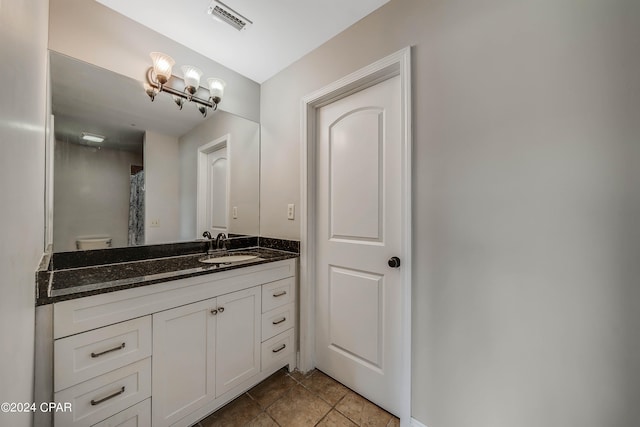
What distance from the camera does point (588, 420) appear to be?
87 centimetres

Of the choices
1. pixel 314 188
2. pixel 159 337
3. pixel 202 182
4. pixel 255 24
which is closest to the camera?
pixel 159 337

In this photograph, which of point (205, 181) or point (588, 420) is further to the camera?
point (205, 181)

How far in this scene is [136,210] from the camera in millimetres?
1562

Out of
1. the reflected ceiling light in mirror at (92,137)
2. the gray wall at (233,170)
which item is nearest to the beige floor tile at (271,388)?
the gray wall at (233,170)

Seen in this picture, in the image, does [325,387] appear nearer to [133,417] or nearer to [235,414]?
[235,414]

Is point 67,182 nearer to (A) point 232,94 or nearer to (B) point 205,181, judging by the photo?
(B) point 205,181

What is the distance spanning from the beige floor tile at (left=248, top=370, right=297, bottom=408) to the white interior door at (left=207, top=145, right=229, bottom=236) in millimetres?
1164

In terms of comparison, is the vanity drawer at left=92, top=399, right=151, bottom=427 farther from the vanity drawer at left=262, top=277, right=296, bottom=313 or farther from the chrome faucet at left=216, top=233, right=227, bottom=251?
the chrome faucet at left=216, top=233, right=227, bottom=251

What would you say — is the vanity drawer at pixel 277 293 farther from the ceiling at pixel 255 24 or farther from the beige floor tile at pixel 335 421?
the ceiling at pixel 255 24

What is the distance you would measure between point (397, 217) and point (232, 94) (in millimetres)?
1648

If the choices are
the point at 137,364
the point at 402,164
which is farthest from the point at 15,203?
the point at 402,164

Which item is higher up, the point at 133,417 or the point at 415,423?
the point at 133,417

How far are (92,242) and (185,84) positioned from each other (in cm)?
119

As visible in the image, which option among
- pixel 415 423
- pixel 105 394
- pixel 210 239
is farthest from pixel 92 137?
pixel 415 423
